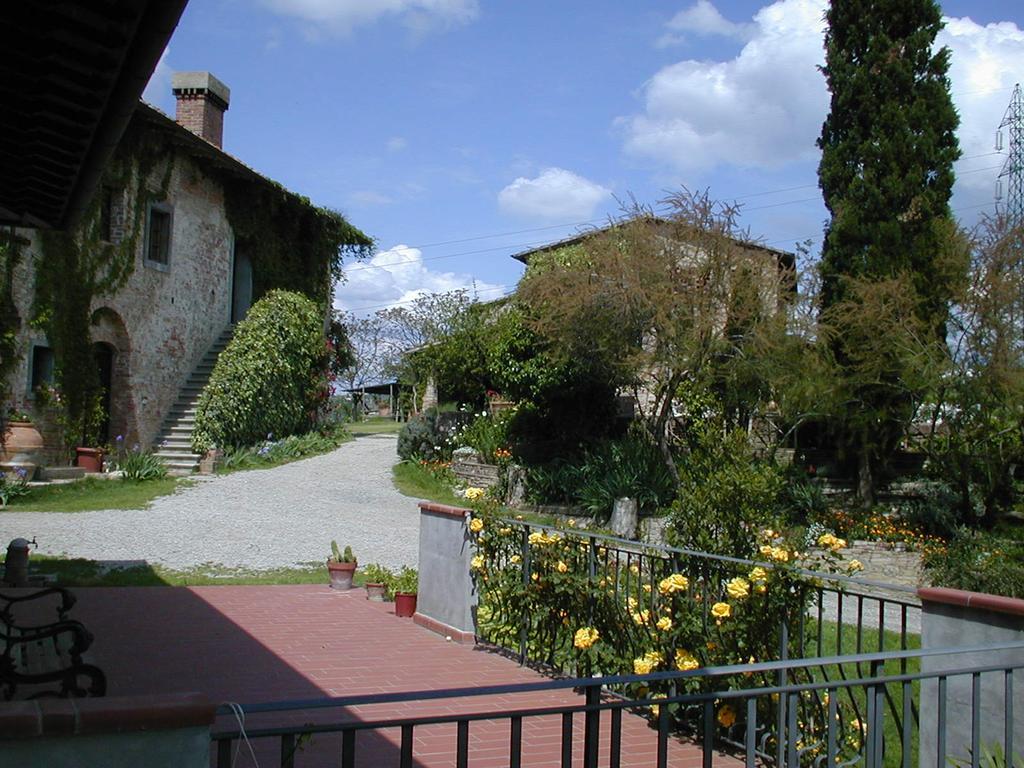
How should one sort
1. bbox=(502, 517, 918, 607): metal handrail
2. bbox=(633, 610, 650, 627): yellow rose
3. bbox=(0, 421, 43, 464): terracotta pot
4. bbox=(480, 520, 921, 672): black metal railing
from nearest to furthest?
1. bbox=(502, 517, 918, 607): metal handrail
2. bbox=(480, 520, 921, 672): black metal railing
3. bbox=(633, 610, 650, 627): yellow rose
4. bbox=(0, 421, 43, 464): terracotta pot

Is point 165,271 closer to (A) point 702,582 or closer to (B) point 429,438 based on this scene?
(B) point 429,438

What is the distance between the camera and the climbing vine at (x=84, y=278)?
57.8ft

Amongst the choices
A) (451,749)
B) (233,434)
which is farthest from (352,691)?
(233,434)

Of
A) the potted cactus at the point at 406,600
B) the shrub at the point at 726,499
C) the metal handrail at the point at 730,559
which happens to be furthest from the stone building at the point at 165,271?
the shrub at the point at 726,499

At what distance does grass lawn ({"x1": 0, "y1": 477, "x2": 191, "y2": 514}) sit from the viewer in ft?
48.0

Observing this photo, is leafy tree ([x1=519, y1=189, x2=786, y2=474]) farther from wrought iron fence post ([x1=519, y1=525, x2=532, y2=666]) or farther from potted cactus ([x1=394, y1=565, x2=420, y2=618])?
wrought iron fence post ([x1=519, y1=525, x2=532, y2=666])

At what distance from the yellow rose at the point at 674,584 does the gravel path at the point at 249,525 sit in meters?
6.90

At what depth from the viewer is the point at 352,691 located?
5867 millimetres

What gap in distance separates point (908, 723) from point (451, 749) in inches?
87.8

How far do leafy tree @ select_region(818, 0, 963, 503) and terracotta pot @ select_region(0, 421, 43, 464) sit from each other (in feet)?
45.8

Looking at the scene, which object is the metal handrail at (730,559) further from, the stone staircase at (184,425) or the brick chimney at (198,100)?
the brick chimney at (198,100)

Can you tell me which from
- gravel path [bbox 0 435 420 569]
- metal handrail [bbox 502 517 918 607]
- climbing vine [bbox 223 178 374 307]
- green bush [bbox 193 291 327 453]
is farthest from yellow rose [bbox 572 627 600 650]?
climbing vine [bbox 223 178 374 307]

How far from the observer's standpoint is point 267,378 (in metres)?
22.1

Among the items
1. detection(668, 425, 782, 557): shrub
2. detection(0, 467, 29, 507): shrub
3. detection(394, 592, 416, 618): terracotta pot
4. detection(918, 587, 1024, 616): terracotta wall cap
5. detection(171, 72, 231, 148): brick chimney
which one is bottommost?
detection(394, 592, 416, 618): terracotta pot
